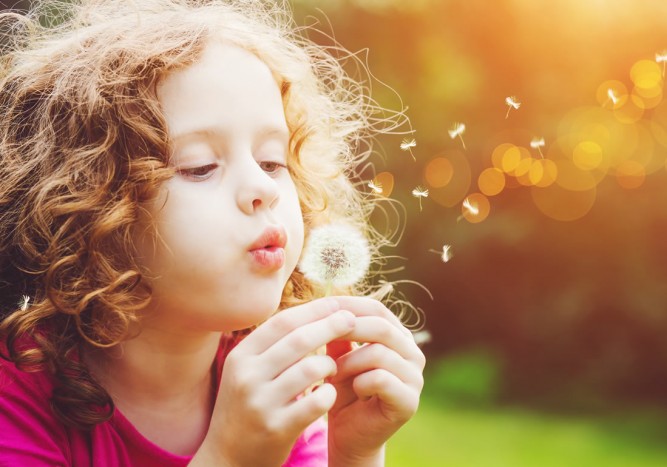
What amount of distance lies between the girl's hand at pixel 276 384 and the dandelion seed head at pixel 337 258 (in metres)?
0.21

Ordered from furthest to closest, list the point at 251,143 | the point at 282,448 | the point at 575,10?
1. the point at 575,10
2. the point at 251,143
3. the point at 282,448

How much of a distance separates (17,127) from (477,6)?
3.33 metres

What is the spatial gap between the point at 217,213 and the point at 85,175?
1.02 feet

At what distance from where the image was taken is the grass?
3.91 m

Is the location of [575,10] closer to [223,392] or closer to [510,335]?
[510,335]

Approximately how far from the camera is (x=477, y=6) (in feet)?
14.6

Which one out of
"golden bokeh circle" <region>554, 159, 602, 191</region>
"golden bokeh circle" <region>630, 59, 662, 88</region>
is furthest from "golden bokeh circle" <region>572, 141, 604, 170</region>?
"golden bokeh circle" <region>630, 59, 662, 88</region>

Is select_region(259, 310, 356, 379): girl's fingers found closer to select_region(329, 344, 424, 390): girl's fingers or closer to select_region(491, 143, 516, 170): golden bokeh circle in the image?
select_region(329, 344, 424, 390): girl's fingers

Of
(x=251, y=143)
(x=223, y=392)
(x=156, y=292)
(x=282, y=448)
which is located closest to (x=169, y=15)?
(x=251, y=143)

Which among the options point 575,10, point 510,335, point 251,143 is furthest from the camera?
point 510,335

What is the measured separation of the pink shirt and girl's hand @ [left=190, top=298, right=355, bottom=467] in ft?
0.93

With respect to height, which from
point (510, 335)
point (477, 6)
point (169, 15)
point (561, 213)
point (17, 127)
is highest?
point (169, 15)

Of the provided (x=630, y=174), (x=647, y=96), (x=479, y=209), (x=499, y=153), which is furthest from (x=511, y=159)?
(x=647, y=96)

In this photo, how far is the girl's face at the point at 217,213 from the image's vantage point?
53.4 inches
